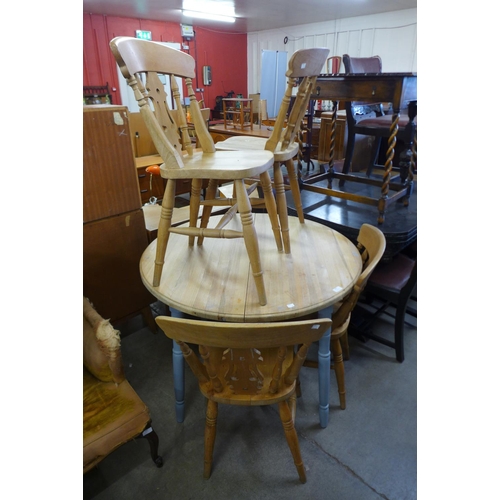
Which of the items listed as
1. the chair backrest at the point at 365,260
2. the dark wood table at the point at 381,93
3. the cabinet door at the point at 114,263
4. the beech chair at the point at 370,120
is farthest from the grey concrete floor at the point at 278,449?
the beech chair at the point at 370,120

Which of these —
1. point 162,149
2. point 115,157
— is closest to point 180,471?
point 162,149

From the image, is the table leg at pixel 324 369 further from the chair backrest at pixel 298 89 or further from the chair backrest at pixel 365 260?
the chair backrest at pixel 298 89

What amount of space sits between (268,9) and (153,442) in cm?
614

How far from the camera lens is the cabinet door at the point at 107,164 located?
1642mm

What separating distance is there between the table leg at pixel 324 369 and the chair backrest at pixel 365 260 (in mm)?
112

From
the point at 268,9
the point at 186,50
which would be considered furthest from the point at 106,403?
the point at 186,50

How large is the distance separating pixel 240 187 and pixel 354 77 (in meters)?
1.24

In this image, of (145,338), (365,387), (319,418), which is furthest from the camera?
(145,338)

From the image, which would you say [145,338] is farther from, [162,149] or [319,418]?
[162,149]

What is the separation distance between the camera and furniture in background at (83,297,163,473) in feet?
4.18

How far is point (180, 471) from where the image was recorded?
147 cm

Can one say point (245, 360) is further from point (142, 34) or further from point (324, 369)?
point (142, 34)

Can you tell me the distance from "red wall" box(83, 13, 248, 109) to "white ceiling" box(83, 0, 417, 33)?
198mm

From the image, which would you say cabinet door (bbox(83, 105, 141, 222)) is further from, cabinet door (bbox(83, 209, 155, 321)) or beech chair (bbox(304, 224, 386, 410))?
beech chair (bbox(304, 224, 386, 410))
